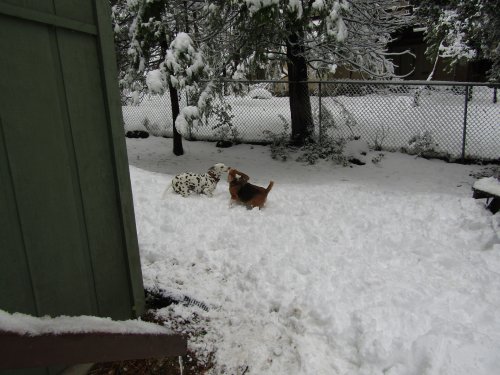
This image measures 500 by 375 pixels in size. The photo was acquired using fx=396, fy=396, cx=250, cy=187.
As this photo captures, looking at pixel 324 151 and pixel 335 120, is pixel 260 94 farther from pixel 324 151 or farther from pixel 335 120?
pixel 324 151

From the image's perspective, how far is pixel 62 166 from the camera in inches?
78.6

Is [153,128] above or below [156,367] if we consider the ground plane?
above

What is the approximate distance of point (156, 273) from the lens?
3422 millimetres

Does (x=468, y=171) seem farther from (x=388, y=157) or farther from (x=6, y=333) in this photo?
(x=6, y=333)

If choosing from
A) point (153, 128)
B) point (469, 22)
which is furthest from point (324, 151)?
point (153, 128)

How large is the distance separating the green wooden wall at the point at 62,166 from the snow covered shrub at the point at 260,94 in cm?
925

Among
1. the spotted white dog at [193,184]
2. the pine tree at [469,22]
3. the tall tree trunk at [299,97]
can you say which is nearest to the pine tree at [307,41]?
the tall tree trunk at [299,97]

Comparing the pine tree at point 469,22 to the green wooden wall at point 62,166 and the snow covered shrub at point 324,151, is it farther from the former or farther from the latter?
the green wooden wall at point 62,166

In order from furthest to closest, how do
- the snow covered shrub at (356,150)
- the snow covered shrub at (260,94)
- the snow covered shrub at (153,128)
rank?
the snow covered shrub at (153,128)
the snow covered shrub at (260,94)
the snow covered shrub at (356,150)

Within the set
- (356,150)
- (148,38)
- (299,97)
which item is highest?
(148,38)

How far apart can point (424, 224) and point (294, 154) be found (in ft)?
14.8

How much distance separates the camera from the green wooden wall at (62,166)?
5.65 feet

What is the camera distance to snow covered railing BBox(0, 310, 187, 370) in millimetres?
855

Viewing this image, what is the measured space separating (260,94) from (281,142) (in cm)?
324
